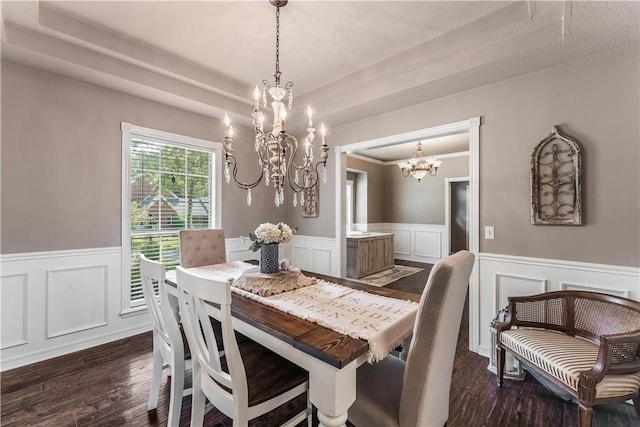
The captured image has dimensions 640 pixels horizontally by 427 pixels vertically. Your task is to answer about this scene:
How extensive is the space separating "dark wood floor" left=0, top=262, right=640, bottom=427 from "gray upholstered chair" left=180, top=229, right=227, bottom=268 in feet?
3.00

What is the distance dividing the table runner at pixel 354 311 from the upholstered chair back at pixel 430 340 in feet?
0.52

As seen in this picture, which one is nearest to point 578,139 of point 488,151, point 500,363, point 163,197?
point 488,151

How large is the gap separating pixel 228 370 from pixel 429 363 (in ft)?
3.01

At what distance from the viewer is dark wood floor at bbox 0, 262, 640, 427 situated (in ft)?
5.65

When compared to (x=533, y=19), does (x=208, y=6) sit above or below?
above

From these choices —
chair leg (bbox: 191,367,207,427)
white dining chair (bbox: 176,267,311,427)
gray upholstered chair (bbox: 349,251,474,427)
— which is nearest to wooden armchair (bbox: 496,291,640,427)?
gray upholstered chair (bbox: 349,251,474,427)

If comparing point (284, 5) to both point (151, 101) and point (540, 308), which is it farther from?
point (540, 308)

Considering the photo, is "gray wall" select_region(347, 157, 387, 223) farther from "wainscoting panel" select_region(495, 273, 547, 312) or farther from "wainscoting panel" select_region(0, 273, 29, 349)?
"wainscoting panel" select_region(0, 273, 29, 349)

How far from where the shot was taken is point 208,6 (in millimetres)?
1951

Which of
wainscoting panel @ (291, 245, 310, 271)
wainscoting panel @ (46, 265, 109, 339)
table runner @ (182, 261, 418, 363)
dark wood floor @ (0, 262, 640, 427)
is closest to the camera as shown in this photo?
table runner @ (182, 261, 418, 363)

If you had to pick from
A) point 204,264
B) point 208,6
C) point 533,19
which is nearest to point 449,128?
point 533,19

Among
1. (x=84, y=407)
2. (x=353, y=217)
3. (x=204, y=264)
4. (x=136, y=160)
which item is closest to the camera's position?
(x=84, y=407)

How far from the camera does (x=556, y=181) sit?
2.18 m

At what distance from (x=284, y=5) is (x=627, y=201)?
2763mm
